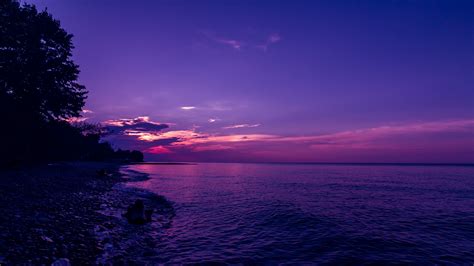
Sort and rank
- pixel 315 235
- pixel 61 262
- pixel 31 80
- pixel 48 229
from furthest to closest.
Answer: pixel 31 80 < pixel 315 235 < pixel 48 229 < pixel 61 262

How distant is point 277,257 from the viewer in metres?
11.4

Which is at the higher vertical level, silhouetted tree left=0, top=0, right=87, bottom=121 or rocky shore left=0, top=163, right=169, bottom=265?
silhouetted tree left=0, top=0, right=87, bottom=121

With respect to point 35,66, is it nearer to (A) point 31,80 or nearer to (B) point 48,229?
(A) point 31,80

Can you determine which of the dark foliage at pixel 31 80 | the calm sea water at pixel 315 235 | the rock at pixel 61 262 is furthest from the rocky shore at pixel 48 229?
the dark foliage at pixel 31 80

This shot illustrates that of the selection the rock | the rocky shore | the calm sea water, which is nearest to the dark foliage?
the rocky shore

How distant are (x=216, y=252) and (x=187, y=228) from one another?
197 inches

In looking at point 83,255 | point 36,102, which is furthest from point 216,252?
point 36,102

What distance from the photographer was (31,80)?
104 feet

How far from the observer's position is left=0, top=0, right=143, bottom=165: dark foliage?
29.8 meters

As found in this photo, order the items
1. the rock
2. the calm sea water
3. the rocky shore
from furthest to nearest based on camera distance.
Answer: the calm sea water, the rocky shore, the rock

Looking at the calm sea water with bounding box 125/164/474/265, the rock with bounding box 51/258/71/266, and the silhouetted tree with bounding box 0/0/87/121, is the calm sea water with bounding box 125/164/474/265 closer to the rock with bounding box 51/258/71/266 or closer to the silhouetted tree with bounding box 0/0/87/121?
the rock with bounding box 51/258/71/266

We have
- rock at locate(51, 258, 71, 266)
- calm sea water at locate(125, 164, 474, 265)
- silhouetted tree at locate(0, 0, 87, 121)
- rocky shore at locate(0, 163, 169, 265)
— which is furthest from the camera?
silhouetted tree at locate(0, 0, 87, 121)

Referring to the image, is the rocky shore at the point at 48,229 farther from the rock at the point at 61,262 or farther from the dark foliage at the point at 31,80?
the dark foliage at the point at 31,80

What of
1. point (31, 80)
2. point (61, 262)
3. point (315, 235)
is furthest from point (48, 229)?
point (31, 80)
